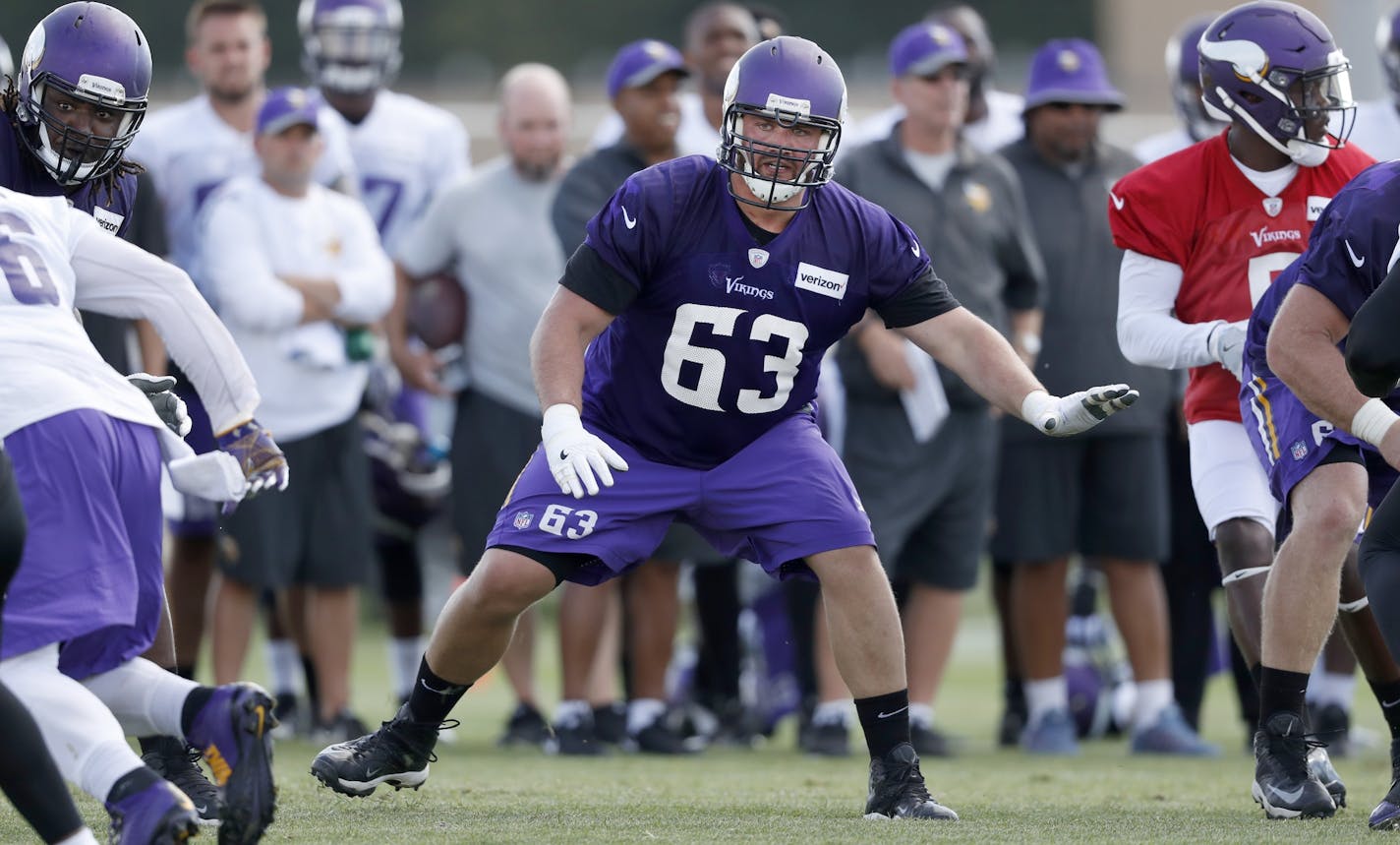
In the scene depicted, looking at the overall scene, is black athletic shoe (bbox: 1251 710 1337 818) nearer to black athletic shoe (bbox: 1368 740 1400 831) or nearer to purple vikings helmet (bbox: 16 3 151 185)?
black athletic shoe (bbox: 1368 740 1400 831)

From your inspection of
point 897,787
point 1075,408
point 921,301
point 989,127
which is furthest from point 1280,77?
point 989,127

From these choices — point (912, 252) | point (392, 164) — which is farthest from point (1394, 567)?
point (392, 164)

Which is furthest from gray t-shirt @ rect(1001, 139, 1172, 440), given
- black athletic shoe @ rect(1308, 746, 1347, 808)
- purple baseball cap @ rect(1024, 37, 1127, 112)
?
black athletic shoe @ rect(1308, 746, 1347, 808)

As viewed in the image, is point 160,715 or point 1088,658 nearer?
point 160,715

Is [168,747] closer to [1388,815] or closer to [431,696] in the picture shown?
[431,696]

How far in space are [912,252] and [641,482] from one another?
0.88m

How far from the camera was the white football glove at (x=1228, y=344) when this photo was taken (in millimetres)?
5703

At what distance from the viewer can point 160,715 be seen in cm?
432

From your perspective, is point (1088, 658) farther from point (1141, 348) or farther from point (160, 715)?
point (160, 715)

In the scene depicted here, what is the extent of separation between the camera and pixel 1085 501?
26.6 feet

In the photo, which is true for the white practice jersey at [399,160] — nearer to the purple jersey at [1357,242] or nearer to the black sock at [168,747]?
the black sock at [168,747]

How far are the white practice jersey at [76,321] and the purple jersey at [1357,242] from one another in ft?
8.07

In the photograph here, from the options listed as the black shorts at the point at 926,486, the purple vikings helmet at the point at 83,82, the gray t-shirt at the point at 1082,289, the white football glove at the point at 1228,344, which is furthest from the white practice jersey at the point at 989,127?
the purple vikings helmet at the point at 83,82

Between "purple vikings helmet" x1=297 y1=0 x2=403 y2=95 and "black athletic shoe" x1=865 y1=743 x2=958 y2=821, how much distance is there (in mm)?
4660
